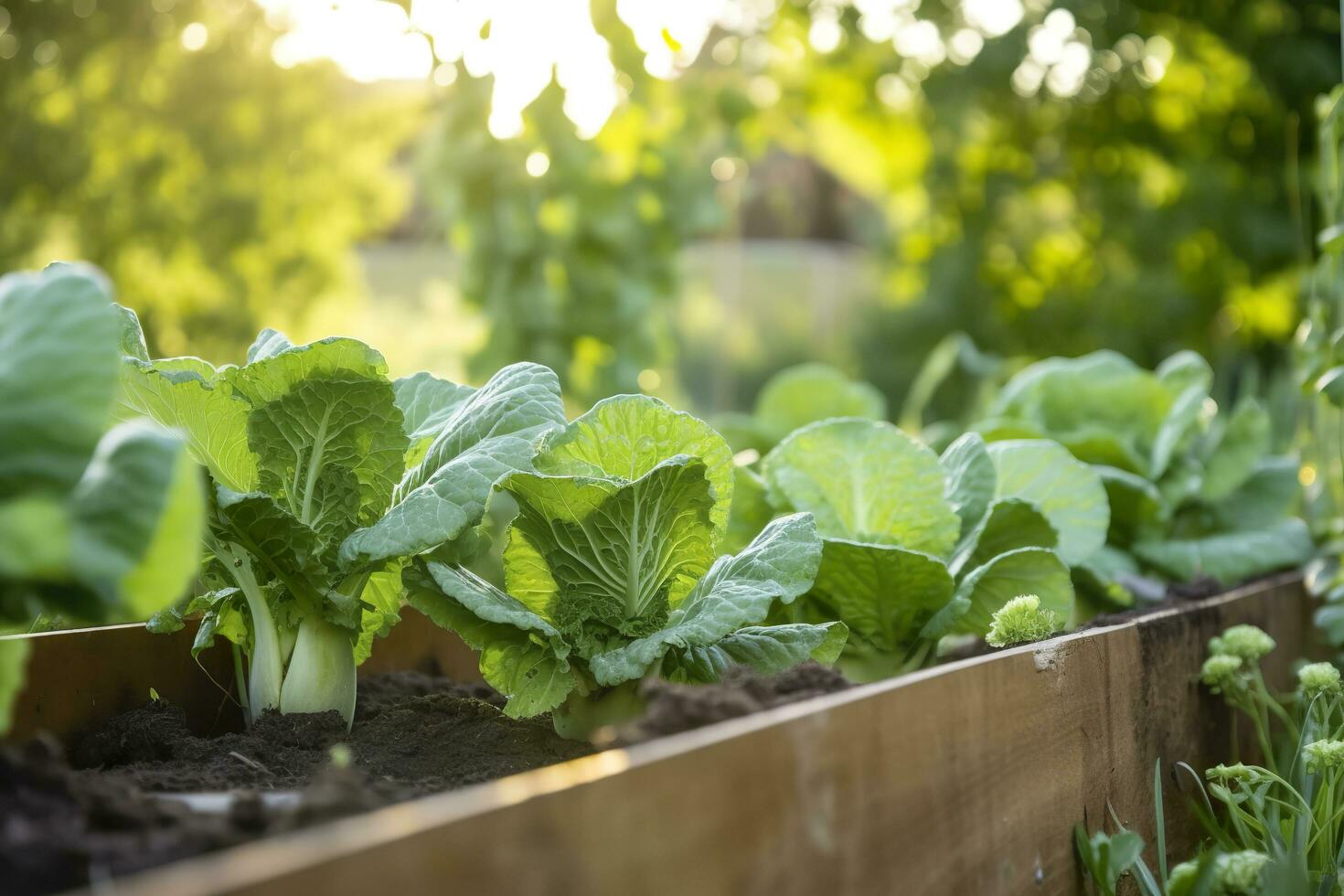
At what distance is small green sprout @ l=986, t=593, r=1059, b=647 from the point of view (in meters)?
1.34

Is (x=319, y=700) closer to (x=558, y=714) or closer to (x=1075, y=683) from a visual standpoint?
(x=558, y=714)

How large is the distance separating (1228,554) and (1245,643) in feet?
2.29

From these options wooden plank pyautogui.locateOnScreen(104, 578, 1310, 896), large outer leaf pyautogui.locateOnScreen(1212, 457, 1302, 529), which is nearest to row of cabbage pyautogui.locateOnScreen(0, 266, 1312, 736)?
wooden plank pyautogui.locateOnScreen(104, 578, 1310, 896)

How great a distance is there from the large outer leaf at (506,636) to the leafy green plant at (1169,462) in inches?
47.2

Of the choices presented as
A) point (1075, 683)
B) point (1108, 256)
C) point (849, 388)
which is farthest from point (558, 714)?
point (1108, 256)

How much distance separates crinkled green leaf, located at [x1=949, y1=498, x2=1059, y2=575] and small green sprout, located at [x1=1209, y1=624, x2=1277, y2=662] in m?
Answer: 0.31

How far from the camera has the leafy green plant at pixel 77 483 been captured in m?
0.71

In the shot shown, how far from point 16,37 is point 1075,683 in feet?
22.6

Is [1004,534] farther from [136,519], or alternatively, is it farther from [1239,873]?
[136,519]

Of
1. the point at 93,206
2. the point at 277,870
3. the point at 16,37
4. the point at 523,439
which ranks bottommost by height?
the point at 277,870

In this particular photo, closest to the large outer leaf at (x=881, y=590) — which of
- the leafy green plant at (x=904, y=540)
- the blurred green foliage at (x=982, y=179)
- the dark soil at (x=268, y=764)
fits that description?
the leafy green plant at (x=904, y=540)

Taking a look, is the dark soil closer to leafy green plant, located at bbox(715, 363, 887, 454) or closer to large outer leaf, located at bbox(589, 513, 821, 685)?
large outer leaf, located at bbox(589, 513, 821, 685)

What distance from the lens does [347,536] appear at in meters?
1.25

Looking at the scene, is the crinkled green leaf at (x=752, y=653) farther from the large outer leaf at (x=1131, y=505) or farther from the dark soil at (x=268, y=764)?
the large outer leaf at (x=1131, y=505)
